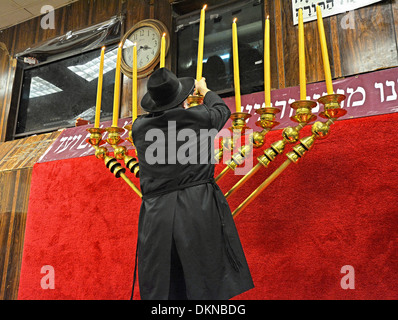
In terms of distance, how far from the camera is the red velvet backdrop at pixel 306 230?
4.11ft

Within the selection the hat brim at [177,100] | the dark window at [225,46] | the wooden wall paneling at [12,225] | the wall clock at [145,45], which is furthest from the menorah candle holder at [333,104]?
the wooden wall paneling at [12,225]

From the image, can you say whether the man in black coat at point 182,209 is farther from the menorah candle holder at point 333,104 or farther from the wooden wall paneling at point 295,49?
the wooden wall paneling at point 295,49

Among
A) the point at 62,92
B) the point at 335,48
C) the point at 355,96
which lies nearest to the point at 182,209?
the point at 355,96

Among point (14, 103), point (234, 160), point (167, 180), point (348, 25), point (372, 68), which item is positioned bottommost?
point (167, 180)

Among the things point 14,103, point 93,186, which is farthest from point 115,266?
point 14,103

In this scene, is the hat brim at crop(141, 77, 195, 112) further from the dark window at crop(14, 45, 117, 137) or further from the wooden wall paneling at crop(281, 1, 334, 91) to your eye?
the dark window at crop(14, 45, 117, 137)

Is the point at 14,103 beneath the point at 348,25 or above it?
above

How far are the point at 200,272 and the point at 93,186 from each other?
1.19m

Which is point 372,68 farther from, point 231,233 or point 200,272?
point 200,272

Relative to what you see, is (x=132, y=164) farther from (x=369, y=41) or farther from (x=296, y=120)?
(x=369, y=41)

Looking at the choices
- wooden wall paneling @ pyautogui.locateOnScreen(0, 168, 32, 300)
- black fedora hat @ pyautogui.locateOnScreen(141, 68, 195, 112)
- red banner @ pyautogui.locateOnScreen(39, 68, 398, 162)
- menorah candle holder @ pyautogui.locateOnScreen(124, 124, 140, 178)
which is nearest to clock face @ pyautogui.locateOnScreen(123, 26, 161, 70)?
red banner @ pyautogui.locateOnScreen(39, 68, 398, 162)

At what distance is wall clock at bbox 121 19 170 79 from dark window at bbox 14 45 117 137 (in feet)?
0.71

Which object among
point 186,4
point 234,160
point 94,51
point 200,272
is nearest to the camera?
point 200,272

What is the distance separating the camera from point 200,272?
2.99ft
